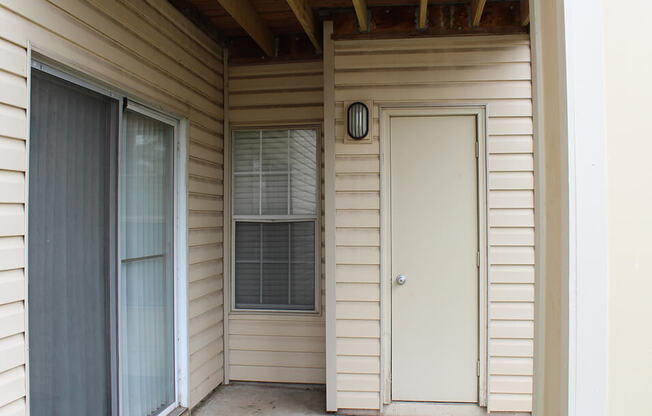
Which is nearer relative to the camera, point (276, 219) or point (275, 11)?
point (275, 11)

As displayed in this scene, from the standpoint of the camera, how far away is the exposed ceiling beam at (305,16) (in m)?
2.87

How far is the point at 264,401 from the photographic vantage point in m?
3.50

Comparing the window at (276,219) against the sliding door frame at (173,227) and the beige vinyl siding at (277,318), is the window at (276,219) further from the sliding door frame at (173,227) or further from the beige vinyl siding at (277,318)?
the sliding door frame at (173,227)

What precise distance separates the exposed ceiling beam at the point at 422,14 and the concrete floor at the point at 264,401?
301cm

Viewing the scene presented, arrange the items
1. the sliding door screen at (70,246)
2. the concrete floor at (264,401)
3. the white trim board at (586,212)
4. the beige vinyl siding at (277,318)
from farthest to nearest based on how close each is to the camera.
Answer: the beige vinyl siding at (277,318) → the concrete floor at (264,401) → the sliding door screen at (70,246) → the white trim board at (586,212)

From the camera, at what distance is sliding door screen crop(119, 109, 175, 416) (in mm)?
2523

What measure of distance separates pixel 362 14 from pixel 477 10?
809 mm

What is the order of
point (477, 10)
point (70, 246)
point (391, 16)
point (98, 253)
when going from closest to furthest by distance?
point (70, 246) → point (98, 253) → point (477, 10) → point (391, 16)

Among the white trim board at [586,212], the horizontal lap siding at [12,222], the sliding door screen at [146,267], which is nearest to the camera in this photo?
the white trim board at [586,212]

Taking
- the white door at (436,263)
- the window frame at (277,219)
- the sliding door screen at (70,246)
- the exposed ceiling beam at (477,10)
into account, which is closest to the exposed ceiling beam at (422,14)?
the exposed ceiling beam at (477,10)

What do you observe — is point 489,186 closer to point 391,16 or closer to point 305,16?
point 391,16

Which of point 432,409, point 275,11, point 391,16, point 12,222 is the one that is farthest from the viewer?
point 275,11

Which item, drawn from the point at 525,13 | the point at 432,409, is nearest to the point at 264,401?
the point at 432,409

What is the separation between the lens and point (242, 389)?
12.3 feet
